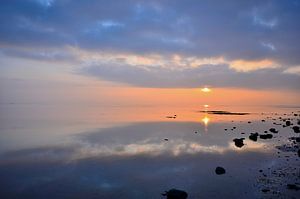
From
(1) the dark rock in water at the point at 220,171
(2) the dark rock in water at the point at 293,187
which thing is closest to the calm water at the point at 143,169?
(1) the dark rock in water at the point at 220,171

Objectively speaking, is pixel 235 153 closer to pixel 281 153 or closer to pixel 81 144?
pixel 281 153

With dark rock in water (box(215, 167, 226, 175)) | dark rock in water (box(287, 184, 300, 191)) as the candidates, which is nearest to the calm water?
dark rock in water (box(215, 167, 226, 175))

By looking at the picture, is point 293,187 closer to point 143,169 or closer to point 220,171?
point 220,171

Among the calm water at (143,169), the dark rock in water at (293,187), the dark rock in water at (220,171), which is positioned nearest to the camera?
the dark rock in water at (293,187)

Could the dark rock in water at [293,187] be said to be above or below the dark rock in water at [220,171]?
above

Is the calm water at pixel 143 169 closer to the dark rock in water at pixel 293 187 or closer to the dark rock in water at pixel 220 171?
the dark rock in water at pixel 220 171

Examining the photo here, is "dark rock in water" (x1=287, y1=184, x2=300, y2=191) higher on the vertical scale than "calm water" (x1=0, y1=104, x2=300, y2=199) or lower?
higher

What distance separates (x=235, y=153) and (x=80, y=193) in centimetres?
2955

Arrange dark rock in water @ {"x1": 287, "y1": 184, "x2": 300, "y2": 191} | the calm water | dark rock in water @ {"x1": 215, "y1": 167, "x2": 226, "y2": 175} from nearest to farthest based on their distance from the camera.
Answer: dark rock in water @ {"x1": 287, "y1": 184, "x2": 300, "y2": 191} < the calm water < dark rock in water @ {"x1": 215, "y1": 167, "x2": 226, "y2": 175}

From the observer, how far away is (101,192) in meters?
28.4

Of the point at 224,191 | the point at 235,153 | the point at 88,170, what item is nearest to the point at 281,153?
the point at 235,153

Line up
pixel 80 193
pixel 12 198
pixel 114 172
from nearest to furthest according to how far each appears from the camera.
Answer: pixel 12 198
pixel 80 193
pixel 114 172

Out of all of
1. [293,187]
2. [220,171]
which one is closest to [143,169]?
[220,171]

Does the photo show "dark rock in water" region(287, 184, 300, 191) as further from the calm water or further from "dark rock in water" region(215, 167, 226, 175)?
"dark rock in water" region(215, 167, 226, 175)
